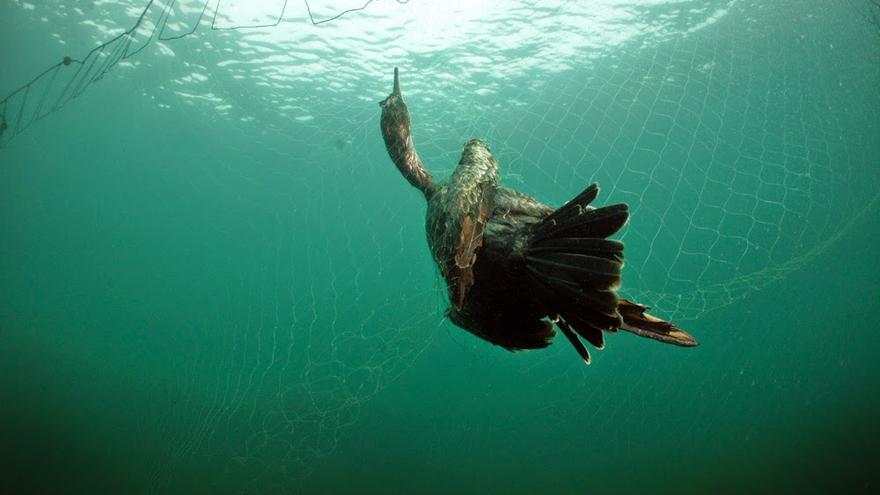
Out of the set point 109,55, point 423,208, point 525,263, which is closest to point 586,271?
point 525,263

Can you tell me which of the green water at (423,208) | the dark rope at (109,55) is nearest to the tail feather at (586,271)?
the green water at (423,208)

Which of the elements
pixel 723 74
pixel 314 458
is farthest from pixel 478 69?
A: pixel 314 458

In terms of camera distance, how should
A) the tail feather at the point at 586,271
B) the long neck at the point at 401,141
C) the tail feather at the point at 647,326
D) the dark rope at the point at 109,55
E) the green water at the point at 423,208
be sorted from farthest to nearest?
the green water at the point at 423,208
the dark rope at the point at 109,55
the long neck at the point at 401,141
the tail feather at the point at 647,326
the tail feather at the point at 586,271

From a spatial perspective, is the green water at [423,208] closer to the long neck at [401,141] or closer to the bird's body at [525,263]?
the bird's body at [525,263]

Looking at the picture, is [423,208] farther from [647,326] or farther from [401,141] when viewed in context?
[647,326]

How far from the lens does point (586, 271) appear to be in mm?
2318

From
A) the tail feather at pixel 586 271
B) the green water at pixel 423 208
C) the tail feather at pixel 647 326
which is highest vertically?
the tail feather at pixel 586 271

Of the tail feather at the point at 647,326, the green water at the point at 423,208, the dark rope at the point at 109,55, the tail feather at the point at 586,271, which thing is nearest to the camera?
the tail feather at the point at 586,271

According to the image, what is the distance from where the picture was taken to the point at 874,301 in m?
27.1

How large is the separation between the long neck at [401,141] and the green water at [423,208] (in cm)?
118

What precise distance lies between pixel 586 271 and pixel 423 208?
1717 centimetres

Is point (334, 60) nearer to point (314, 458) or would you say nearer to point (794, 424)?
point (314, 458)

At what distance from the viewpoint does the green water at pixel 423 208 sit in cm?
690

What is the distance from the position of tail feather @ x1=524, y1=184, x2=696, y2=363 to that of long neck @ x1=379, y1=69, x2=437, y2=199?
1882 millimetres
